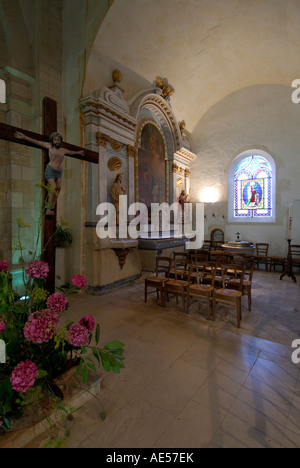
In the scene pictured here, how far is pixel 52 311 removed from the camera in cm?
185

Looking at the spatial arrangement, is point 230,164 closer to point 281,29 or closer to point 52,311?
point 281,29

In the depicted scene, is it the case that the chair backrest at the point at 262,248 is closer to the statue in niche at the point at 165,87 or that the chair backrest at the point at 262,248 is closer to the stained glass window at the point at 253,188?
the stained glass window at the point at 253,188

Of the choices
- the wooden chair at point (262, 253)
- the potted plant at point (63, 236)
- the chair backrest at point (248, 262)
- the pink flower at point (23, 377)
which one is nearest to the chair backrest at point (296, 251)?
the wooden chair at point (262, 253)

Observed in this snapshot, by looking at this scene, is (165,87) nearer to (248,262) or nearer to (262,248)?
(248,262)

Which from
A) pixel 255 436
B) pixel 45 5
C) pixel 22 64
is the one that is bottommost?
pixel 255 436

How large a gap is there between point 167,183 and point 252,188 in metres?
3.35

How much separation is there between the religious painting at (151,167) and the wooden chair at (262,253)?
3813 millimetres

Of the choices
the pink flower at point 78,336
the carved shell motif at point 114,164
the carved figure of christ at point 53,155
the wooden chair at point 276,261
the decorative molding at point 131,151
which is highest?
the decorative molding at point 131,151

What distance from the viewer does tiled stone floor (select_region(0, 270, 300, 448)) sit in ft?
6.21

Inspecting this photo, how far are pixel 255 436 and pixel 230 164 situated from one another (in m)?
9.47

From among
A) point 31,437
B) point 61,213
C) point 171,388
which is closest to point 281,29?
point 61,213

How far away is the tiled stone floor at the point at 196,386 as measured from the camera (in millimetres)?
1892

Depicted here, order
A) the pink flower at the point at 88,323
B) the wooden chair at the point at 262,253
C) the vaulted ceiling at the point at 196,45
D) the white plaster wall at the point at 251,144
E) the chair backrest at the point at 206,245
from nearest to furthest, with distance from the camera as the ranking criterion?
1. the pink flower at the point at 88,323
2. the vaulted ceiling at the point at 196,45
3. the wooden chair at the point at 262,253
4. the white plaster wall at the point at 251,144
5. the chair backrest at the point at 206,245

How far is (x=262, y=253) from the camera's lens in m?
9.19
